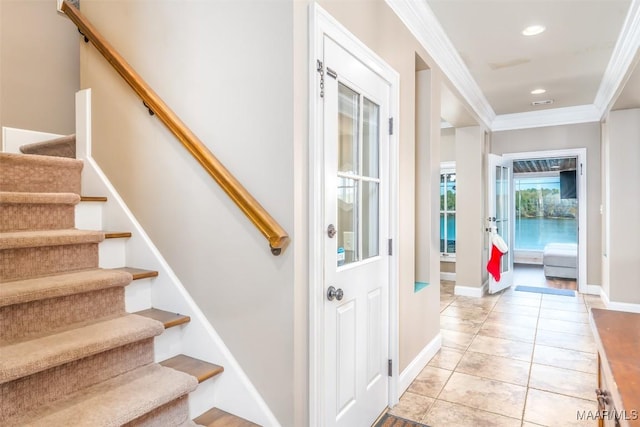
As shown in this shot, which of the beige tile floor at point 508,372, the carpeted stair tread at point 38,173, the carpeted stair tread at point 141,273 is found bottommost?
the beige tile floor at point 508,372

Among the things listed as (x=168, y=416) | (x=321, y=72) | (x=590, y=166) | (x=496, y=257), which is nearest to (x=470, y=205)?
(x=496, y=257)

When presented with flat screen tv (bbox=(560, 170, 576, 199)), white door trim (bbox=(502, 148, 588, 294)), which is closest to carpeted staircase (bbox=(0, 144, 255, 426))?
white door trim (bbox=(502, 148, 588, 294))

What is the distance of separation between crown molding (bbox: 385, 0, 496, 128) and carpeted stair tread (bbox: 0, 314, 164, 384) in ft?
7.75

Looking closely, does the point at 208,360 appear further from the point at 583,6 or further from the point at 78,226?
the point at 583,6

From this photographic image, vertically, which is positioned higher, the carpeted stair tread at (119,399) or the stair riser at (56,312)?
the stair riser at (56,312)

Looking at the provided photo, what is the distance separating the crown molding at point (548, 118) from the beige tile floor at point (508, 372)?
290 cm

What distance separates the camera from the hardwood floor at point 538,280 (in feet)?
20.3

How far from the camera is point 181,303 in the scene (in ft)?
6.12

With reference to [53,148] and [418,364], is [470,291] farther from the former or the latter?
[53,148]

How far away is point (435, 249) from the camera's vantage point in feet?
10.6

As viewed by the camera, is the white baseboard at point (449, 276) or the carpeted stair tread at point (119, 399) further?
the white baseboard at point (449, 276)

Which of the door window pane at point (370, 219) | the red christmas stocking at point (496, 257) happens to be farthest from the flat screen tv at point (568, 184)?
the door window pane at point (370, 219)

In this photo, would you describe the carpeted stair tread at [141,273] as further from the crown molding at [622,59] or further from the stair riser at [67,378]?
the crown molding at [622,59]

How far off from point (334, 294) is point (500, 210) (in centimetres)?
508
